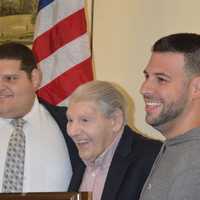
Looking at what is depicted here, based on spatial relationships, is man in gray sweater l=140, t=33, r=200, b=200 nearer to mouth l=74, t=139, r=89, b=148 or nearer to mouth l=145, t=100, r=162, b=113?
mouth l=145, t=100, r=162, b=113

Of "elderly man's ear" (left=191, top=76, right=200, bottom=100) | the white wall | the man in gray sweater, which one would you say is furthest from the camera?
the white wall

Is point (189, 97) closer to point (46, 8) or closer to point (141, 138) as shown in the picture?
point (141, 138)

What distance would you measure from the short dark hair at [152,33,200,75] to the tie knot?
0.77 meters

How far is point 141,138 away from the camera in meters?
2.00

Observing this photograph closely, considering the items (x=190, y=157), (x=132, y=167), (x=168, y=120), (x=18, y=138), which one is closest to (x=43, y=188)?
(x=18, y=138)

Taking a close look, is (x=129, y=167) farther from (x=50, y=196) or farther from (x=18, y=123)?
(x=50, y=196)

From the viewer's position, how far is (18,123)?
86.7 inches

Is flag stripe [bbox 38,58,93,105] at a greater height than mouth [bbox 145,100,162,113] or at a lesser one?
lesser

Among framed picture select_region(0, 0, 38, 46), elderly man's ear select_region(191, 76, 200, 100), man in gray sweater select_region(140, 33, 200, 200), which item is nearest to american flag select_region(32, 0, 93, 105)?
framed picture select_region(0, 0, 38, 46)

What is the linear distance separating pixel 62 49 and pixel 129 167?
128 cm

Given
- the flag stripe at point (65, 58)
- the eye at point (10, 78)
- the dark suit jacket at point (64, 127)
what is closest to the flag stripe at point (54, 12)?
the flag stripe at point (65, 58)

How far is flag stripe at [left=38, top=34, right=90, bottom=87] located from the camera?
2998mm

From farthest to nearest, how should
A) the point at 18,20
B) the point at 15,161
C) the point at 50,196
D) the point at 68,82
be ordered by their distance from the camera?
the point at 18,20, the point at 68,82, the point at 15,161, the point at 50,196

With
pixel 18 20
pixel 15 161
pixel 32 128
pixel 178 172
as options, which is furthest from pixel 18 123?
pixel 18 20
